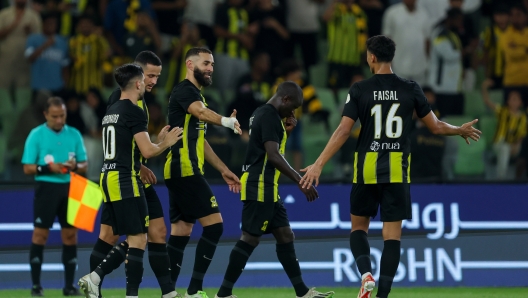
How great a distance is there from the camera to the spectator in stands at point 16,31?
1612 cm

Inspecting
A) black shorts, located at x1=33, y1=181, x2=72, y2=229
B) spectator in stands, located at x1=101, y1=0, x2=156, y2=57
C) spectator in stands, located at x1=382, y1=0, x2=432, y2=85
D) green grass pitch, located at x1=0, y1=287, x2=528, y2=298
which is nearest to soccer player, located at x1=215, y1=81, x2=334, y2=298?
green grass pitch, located at x1=0, y1=287, x2=528, y2=298

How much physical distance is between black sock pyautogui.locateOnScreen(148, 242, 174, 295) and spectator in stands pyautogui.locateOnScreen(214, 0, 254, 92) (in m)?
7.76

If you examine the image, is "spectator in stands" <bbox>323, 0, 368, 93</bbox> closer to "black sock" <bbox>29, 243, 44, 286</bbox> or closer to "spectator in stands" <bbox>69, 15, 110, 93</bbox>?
"spectator in stands" <bbox>69, 15, 110, 93</bbox>

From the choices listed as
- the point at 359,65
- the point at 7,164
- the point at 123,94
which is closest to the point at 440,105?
the point at 359,65

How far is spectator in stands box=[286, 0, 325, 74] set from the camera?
56.5 ft

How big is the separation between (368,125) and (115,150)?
7.47ft

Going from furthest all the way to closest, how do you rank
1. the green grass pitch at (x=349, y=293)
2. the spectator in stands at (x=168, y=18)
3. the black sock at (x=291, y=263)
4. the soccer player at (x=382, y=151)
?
the spectator in stands at (x=168, y=18) → the green grass pitch at (x=349, y=293) → the black sock at (x=291, y=263) → the soccer player at (x=382, y=151)

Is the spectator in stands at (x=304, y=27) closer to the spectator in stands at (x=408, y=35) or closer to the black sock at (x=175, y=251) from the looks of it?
the spectator in stands at (x=408, y=35)

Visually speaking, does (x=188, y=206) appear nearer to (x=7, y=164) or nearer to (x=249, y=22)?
(x=7, y=164)

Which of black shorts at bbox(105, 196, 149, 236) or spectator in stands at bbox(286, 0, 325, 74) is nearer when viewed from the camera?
black shorts at bbox(105, 196, 149, 236)

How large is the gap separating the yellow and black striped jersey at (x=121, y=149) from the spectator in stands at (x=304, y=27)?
921cm

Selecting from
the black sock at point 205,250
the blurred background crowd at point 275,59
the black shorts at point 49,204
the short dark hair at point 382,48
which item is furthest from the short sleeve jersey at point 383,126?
the blurred background crowd at point 275,59

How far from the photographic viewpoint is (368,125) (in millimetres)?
8398

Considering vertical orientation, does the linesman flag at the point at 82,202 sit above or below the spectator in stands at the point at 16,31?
below
